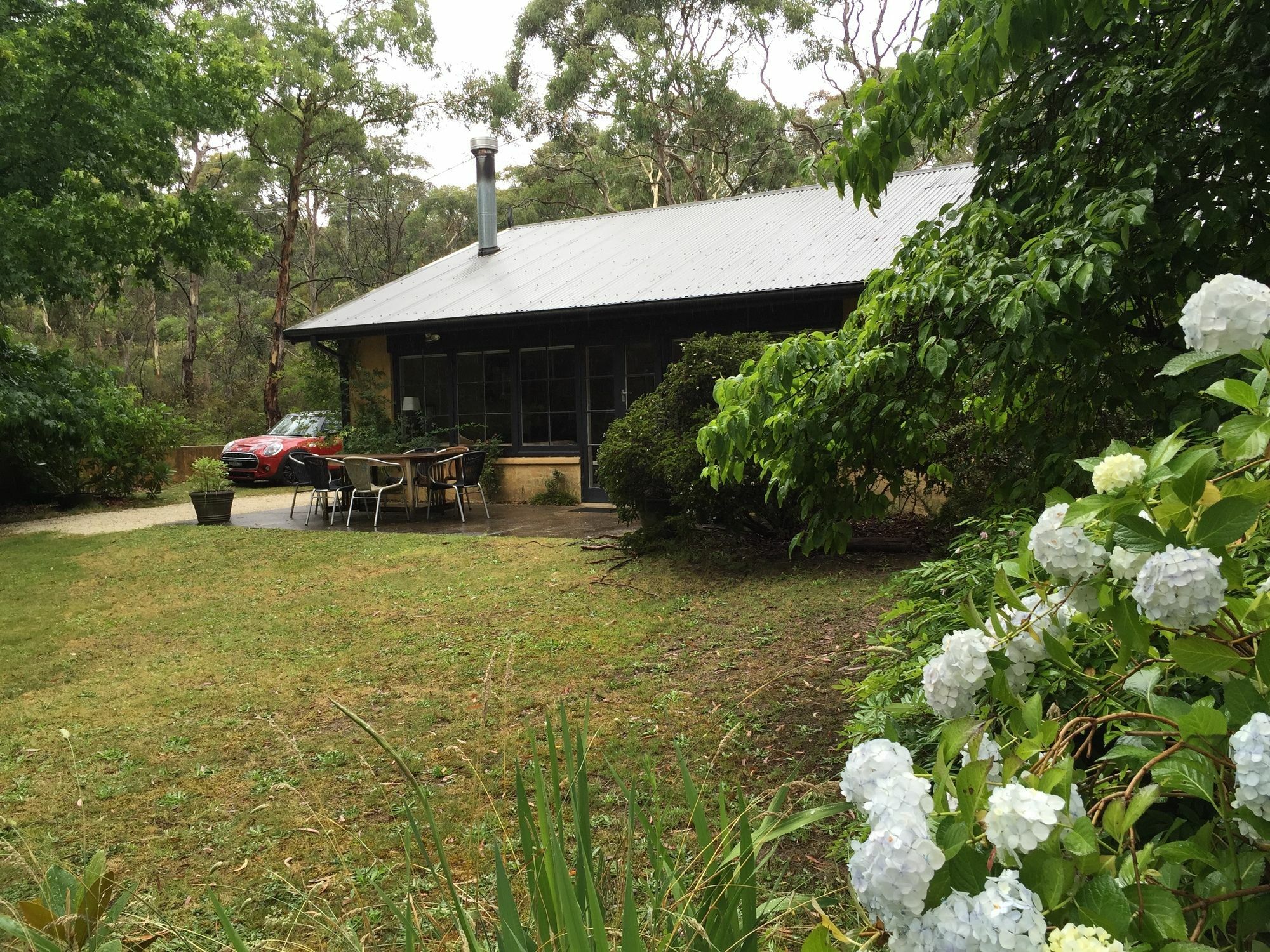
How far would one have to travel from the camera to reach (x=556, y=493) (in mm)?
13305

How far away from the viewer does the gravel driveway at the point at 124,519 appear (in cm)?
1173

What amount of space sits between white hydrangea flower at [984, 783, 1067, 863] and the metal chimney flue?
16247 mm

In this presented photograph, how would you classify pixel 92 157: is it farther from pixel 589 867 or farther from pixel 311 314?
pixel 311 314

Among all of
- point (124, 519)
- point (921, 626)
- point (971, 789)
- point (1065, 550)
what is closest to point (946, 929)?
point (971, 789)

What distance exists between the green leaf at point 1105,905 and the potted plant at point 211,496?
41.4 ft

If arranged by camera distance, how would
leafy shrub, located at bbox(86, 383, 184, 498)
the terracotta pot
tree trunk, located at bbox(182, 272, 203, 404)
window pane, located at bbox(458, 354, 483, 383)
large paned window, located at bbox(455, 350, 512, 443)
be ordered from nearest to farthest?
the terracotta pot, large paned window, located at bbox(455, 350, 512, 443), window pane, located at bbox(458, 354, 483, 383), leafy shrub, located at bbox(86, 383, 184, 498), tree trunk, located at bbox(182, 272, 203, 404)

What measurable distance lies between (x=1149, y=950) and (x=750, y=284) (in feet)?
35.5

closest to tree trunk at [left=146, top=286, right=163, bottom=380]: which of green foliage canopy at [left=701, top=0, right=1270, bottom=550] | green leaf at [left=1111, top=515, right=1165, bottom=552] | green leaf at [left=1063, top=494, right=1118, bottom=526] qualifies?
green foliage canopy at [left=701, top=0, right=1270, bottom=550]

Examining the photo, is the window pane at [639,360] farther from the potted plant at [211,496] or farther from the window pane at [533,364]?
the potted plant at [211,496]

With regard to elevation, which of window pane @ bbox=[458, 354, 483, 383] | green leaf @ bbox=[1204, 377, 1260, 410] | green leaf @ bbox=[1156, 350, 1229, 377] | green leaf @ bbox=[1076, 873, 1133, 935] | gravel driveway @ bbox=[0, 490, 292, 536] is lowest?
Answer: gravel driveway @ bbox=[0, 490, 292, 536]

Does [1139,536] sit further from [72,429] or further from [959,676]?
[72,429]

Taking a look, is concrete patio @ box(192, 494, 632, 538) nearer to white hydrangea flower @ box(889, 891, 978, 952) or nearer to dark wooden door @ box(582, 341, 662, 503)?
dark wooden door @ box(582, 341, 662, 503)

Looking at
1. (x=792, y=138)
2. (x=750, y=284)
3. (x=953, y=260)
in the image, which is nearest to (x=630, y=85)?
(x=792, y=138)

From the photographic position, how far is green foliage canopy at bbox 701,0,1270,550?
2555 millimetres
